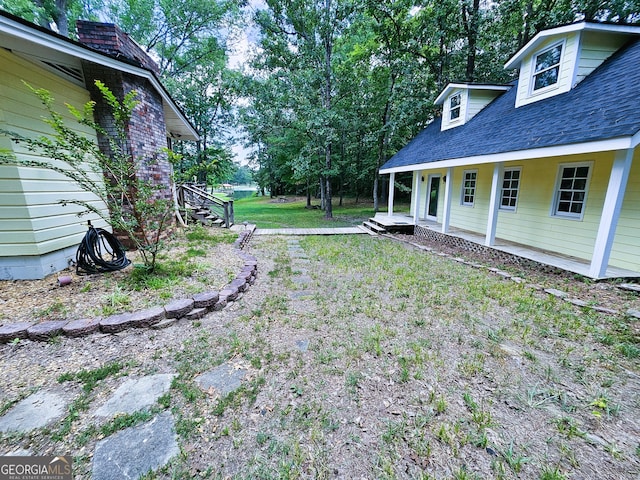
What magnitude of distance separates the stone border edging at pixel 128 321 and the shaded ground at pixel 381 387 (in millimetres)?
108

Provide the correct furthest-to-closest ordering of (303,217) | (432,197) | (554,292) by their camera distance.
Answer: (303,217) < (432,197) < (554,292)

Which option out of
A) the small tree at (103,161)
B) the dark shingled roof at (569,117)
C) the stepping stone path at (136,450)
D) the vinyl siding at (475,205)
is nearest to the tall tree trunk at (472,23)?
the dark shingled roof at (569,117)

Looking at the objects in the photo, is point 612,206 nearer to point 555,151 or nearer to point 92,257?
point 555,151

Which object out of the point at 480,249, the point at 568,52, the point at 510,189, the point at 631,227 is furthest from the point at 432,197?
the point at 631,227

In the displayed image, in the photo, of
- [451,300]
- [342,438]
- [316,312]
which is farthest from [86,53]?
[451,300]

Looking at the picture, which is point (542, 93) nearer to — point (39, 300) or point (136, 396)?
point (136, 396)

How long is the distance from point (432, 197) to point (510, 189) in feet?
11.8

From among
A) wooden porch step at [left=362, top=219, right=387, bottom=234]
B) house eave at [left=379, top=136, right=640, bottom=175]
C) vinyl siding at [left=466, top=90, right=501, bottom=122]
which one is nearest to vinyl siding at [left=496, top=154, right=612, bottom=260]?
house eave at [left=379, top=136, right=640, bottom=175]

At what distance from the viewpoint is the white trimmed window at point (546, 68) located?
593cm

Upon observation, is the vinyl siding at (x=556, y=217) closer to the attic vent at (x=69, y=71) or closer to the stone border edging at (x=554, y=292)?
the stone border edging at (x=554, y=292)

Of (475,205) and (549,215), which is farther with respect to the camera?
(475,205)

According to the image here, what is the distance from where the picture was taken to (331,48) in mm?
12078

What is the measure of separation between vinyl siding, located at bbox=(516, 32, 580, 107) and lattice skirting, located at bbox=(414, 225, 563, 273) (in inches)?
146

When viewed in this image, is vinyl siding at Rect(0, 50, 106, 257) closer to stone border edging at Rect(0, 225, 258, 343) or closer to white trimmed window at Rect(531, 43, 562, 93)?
stone border edging at Rect(0, 225, 258, 343)
